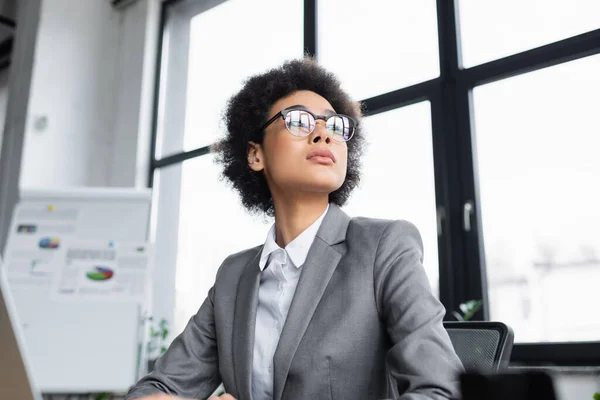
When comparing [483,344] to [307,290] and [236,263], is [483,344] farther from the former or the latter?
[236,263]

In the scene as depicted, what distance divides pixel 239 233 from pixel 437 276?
1.44m

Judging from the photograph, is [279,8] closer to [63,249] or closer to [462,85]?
[462,85]

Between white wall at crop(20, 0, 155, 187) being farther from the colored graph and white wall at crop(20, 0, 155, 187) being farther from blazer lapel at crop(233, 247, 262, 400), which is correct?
blazer lapel at crop(233, 247, 262, 400)

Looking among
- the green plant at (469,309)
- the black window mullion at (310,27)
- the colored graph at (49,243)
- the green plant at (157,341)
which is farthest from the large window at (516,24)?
the green plant at (157,341)

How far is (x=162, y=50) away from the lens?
464 centimetres

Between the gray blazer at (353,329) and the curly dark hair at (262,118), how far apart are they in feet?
1.09

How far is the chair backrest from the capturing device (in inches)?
44.1

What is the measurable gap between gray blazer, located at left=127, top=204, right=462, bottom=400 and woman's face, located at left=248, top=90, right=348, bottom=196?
9 cm

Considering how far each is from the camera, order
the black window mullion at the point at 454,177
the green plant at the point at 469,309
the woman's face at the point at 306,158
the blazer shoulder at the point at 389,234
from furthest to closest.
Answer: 1. the black window mullion at the point at 454,177
2. the green plant at the point at 469,309
3. the woman's face at the point at 306,158
4. the blazer shoulder at the point at 389,234

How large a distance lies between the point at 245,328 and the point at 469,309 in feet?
5.22

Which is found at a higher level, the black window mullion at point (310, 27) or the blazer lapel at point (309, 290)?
the black window mullion at point (310, 27)

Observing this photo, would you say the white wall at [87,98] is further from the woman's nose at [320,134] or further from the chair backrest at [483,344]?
the chair backrest at [483,344]

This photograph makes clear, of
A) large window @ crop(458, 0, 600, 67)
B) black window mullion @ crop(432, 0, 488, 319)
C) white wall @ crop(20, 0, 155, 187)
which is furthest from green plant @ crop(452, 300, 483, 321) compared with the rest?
white wall @ crop(20, 0, 155, 187)

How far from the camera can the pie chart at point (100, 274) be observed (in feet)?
9.93
